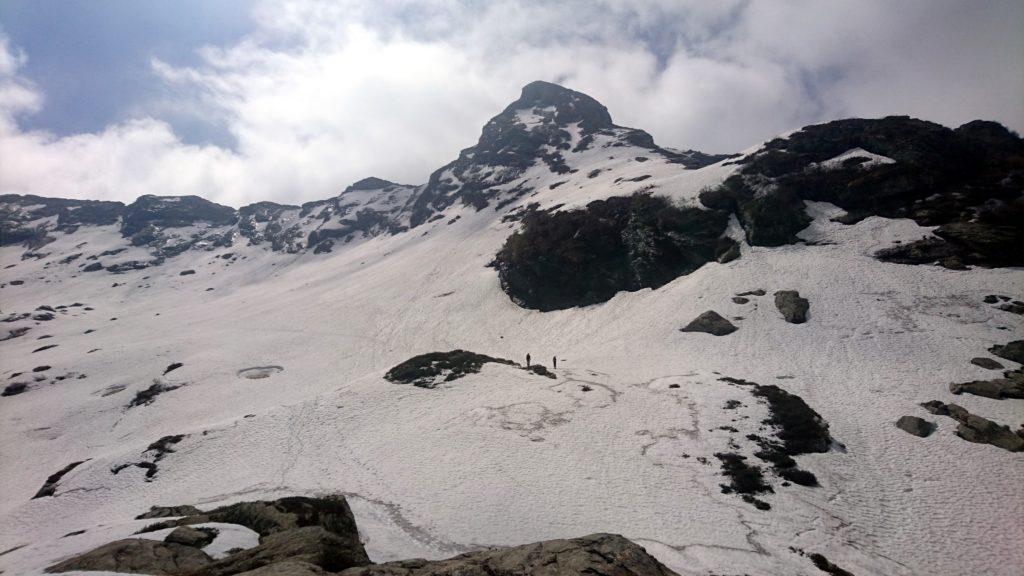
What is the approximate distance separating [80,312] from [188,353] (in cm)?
8892

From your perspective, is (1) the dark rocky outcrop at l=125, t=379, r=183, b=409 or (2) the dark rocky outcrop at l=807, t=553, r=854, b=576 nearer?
(2) the dark rocky outcrop at l=807, t=553, r=854, b=576

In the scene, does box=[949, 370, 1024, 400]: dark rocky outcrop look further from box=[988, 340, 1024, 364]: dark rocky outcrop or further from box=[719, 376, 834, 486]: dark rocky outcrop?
box=[719, 376, 834, 486]: dark rocky outcrop

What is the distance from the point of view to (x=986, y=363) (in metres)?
29.9

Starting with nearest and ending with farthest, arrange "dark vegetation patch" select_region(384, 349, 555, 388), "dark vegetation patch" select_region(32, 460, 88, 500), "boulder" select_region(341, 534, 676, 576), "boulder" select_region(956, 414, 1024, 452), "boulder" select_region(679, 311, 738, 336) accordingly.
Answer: "boulder" select_region(341, 534, 676, 576), "boulder" select_region(956, 414, 1024, 452), "dark vegetation patch" select_region(32, 460, 88, 500), "dark vegetation patch" select_region(384, 349, 555, 388), "boulder" select_region(679, 311, 738, 336)

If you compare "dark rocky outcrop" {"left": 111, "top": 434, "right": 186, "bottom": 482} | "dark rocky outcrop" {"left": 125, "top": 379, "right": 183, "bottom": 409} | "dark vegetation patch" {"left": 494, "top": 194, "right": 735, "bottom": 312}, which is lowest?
"dark rocky outcrop" {"left": 125, "top": 379, "right": 183, "bottom": 409}

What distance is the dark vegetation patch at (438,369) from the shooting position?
39031 mm

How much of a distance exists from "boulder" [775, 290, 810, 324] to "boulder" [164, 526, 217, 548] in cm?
4485

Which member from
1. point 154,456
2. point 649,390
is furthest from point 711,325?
point 154,456

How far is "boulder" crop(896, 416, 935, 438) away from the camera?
25453 mm

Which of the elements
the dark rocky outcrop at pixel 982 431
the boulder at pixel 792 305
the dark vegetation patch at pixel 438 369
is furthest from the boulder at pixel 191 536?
the boulder at pixel 792 305

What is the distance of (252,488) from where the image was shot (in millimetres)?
25672

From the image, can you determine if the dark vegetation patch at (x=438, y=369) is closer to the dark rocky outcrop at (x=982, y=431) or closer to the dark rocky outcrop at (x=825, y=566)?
the dark rocky outcrop at (x=825, y=566)

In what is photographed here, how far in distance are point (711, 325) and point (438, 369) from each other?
26.7 m

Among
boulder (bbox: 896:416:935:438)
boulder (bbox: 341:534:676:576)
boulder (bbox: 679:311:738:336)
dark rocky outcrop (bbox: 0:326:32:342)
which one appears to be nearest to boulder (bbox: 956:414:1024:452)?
boulder (bbox: 896:416:935:438)
